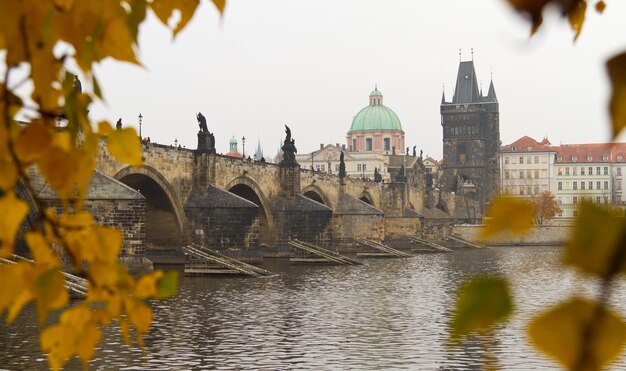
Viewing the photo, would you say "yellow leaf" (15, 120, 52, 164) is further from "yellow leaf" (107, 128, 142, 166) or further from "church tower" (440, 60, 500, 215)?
"church tower" (440, 60, 500, 215)

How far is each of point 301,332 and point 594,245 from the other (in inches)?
503

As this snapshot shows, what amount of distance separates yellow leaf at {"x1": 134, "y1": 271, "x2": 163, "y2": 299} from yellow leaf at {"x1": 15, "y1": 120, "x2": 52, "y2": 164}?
33 cm

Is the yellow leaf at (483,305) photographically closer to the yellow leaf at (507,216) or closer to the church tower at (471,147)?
the yellow leaf at (507,216)

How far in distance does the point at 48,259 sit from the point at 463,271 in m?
29.8

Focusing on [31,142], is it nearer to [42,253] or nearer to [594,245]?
[42,253]

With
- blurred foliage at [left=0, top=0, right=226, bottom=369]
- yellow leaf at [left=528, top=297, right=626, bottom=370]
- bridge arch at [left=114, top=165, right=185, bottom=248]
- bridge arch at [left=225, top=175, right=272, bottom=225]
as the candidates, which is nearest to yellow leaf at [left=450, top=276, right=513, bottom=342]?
yellow leaf at [left=528, top=297, right=626, bottom=370]

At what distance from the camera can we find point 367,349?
11438 millimetres

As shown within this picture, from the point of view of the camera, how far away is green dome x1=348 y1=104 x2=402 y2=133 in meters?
102

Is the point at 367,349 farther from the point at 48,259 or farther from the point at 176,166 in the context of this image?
the point at 176,166

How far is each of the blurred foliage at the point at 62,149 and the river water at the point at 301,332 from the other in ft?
12.9

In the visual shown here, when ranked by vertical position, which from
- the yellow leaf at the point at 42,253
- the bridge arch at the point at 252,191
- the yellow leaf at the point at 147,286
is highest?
the bridge arch at the point at 252,191

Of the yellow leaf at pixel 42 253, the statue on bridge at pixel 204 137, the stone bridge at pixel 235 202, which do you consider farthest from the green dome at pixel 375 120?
Answer: the yellow leaf at pixel 42 253

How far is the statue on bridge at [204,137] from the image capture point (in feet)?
99.4

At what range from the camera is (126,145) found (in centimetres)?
124
